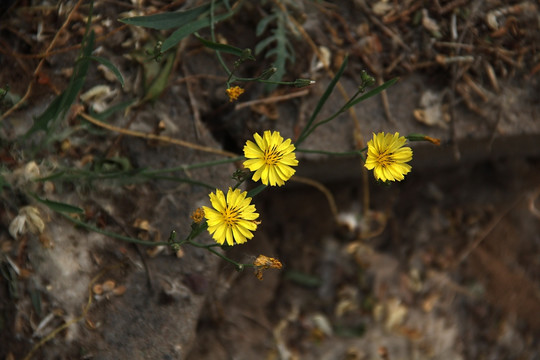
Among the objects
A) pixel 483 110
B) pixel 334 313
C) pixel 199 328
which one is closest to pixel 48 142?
pixel 199 328

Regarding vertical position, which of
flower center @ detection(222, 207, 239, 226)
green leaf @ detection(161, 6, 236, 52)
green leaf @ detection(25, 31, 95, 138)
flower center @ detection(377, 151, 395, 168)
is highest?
green leaf @ detection(161, 6, 236, 52)

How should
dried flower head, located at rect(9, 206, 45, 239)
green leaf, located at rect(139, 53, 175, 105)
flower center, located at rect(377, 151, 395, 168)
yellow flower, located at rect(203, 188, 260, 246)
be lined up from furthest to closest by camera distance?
green leaf, located at rect(139, 53, 175, 105), dried flower head, located at rect(9, 206, 45, 239), flower center, located at rect(377, 151, 395, 168), yellow flower, located at rect(203, 188, 260, 246)

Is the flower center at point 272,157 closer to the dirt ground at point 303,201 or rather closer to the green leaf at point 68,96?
the dirt ground at point 303,201

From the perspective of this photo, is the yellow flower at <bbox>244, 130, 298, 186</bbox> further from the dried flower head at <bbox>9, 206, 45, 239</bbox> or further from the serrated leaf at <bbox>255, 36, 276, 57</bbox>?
the dried flower head at <bbox>9, 206, 45, 239</bbox>

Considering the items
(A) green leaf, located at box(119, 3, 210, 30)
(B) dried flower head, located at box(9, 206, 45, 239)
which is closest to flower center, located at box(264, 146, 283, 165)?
(A) green leaf, located at box(119, 3, 210, 30)

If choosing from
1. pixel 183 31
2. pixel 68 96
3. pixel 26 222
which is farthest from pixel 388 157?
pixel 26 222

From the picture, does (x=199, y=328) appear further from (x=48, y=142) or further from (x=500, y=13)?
(x=500, y=13)
